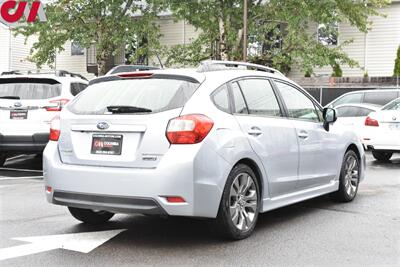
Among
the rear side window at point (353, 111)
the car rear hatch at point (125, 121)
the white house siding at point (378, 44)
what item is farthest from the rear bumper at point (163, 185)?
the white house siding at point (378, 44)

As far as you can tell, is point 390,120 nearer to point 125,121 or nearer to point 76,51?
point 125,121

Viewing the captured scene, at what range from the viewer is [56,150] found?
19.3 ft

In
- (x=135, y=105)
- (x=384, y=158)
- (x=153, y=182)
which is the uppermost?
(x=135, y=105)

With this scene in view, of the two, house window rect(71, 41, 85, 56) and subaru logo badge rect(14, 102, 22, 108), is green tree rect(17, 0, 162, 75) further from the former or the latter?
subaru logo badge rect(14, 102, 22, 108)

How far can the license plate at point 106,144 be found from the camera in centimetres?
545

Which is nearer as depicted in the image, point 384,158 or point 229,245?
point 229,245

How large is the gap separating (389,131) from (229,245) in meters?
8.17

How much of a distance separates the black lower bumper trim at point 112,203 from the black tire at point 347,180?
333 cm

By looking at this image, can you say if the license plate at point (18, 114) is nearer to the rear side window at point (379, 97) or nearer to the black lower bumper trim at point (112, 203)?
the black lower bumper trim at point (112, 203)

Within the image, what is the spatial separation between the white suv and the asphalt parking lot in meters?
2.57

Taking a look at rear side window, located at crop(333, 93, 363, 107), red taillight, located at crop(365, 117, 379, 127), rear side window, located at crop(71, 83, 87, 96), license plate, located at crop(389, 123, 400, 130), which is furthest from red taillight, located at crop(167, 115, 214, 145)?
rear side window, located at crop(333, 93, 363, 107)

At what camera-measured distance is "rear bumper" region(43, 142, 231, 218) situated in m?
5.16

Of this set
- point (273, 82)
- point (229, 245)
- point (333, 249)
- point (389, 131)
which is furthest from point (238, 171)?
point (389, 131)

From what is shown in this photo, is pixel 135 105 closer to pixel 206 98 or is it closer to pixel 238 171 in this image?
pixel 206 98
